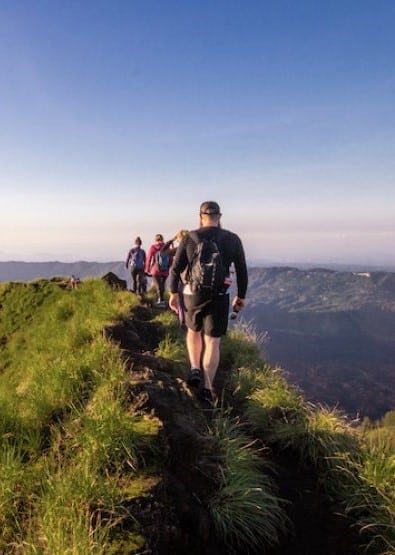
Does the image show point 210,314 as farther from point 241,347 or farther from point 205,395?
point 241,347

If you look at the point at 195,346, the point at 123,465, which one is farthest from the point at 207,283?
the point at 123,465

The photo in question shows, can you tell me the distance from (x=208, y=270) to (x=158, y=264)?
10.8 m

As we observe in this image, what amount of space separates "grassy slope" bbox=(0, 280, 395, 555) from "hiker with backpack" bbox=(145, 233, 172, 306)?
10.3 meters

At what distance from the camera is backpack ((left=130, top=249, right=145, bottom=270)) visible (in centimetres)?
2003

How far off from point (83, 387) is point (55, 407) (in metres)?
0.49

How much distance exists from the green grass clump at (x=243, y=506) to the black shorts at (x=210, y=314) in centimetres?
230

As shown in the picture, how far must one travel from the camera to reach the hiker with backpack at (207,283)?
648cm

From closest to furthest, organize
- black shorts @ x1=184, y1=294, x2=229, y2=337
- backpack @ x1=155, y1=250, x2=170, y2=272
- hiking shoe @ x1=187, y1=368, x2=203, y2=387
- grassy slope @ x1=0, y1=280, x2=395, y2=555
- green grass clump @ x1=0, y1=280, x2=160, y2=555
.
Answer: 1. green grass clump @ x1=0, y1=280, x2=160, y2=555
2. grassy slope @ x1=0, y1=280, x2=395, y2=555
3. black shorts @ x1=184, y1=294, x2=229, y2=337
4. hiking shoe @ x1=187, y1=368, x2=203, y2=387
5. backpack @ x1=155, y1=250, x2=170, y2=272

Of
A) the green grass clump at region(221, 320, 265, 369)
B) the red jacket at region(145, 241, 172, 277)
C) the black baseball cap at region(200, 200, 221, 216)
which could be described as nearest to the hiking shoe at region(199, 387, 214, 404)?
the black baseball cap at region(200, 200, 221, 216)

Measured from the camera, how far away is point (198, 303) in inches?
261

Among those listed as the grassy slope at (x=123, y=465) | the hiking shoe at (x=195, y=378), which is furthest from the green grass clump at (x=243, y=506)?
the hiking shoe at (x=195, y=378)

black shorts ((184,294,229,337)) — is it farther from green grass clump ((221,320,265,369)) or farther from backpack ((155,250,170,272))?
backpack ((155,250,170,272))

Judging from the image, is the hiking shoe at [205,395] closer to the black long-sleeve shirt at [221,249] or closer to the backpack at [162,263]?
the black long-sleeve shirt at [221,249]

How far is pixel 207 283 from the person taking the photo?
6.43 m
